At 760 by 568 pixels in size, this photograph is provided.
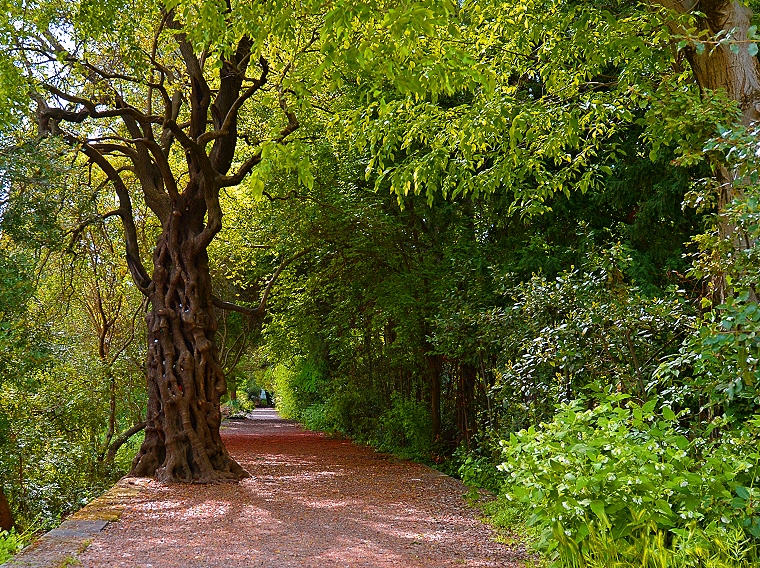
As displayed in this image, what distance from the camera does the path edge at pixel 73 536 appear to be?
484cm

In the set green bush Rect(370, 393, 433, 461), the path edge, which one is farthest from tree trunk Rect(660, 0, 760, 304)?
green bush Rect(370, 393, 433, 461)

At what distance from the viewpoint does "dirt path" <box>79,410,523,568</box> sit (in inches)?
208

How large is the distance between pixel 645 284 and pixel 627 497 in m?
4.99

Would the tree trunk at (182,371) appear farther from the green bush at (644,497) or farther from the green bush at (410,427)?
the green bush at (644,497)

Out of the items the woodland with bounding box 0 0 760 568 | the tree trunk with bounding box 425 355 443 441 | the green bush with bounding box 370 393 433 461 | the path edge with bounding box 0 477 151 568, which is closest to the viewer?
the woodland with bounding box 0 0 760 568

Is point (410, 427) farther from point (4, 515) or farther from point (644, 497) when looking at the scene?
point (644, 497)

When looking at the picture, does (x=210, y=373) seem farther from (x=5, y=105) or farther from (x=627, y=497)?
(x=627, y=497)

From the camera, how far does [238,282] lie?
16.8 m

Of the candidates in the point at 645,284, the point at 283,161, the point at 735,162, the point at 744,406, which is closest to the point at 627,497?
the point at 744,406

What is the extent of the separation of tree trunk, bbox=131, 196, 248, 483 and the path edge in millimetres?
1158

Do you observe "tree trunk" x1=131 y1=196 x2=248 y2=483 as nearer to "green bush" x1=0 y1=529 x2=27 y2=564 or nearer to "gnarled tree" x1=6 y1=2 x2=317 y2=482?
"gnarled tree" x1=6 y1=2 x2=317 y2=482

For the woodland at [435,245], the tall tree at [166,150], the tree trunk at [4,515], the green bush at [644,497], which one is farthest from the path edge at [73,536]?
the green bush at [644,497]

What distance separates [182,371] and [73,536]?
3.99 metres

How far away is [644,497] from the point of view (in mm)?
3932
